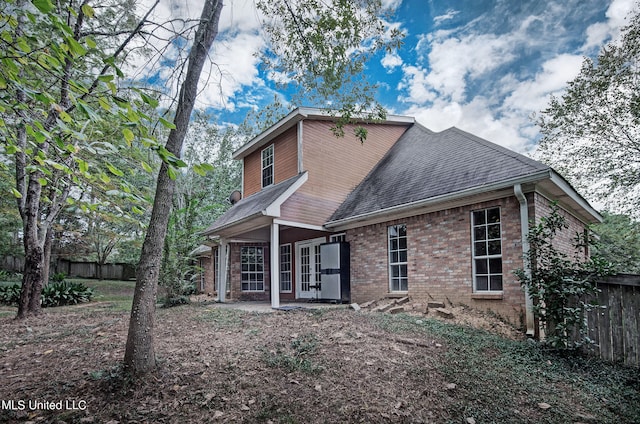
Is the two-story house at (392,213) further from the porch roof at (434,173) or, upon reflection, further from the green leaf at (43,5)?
the green leaf at (43,5)

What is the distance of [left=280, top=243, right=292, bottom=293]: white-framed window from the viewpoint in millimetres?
14117

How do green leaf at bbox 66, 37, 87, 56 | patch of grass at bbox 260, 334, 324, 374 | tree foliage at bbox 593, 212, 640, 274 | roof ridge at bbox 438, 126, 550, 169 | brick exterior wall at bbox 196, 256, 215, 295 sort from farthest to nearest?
1. brick exterior wall at bbox 196, 256, 215, 295
2. tree foliage at bbox 593, 212, 640, 274
3. roof ridge at bbox 438, 126, 550, 169
4. patch of grass at bbox 260, 334, 324, 374
5. green leaf at bbox 66, 37, 87, 56

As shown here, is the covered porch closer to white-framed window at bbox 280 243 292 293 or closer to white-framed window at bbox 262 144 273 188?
white-framed window at bbox 280 243 292 293

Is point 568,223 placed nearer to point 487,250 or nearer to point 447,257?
point 487,250

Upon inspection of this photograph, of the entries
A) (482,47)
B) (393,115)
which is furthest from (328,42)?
(393,115)

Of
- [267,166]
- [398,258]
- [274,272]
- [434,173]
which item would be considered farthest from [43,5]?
[267,166]

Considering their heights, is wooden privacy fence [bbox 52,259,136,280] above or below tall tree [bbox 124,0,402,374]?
below

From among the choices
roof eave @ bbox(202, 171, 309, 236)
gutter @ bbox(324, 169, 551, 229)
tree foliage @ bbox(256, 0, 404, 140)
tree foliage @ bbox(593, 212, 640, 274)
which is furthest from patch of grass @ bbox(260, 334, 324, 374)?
tree foliage @ bbox(593, 212, 640, 274)

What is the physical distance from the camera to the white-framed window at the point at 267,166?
43.8 feet

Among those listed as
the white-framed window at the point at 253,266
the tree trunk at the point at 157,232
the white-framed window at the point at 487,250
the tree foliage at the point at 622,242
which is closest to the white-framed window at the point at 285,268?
the white-framed window at the point at 253,266

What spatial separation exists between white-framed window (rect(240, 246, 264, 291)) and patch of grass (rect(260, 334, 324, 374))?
9.38m

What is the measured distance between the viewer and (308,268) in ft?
43.4

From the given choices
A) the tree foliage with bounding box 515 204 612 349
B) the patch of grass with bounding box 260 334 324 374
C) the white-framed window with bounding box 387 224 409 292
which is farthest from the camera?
the white-framed window with bounding box 387 224 409 292

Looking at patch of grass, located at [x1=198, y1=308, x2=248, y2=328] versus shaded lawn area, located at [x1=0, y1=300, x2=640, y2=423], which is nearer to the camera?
shaded lawn area, located at [x1=0, y1=300, x2=640, y2=423]
